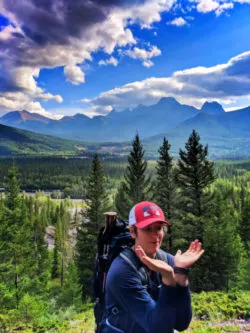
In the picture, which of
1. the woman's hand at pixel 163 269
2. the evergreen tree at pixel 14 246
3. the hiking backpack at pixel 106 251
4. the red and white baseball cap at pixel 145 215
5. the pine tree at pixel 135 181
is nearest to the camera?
the woman's hand at pixel 163 269

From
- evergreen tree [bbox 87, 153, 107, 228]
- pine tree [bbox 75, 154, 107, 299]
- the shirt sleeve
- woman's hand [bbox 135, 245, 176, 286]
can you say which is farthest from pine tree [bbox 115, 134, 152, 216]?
woman's hand [bbox 135, 245, 176, 286]

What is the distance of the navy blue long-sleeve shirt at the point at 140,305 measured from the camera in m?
2.46

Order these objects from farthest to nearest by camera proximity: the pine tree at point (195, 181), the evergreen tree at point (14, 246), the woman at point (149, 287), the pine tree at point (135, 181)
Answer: the pine tree at point (135, 181)
the evergreen tree at point (14, 246)
the pine tree at point (195, 181)
the woman at point (149, 287)

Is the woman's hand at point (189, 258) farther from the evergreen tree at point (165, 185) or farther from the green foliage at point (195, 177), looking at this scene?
the evergreen tree at point (165, 185)

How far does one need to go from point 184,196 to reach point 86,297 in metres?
16.1

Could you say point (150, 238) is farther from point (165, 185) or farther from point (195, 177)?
point (165, 185)

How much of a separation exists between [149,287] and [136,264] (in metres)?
0.33

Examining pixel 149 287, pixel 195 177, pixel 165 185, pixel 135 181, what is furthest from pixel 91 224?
pixel 149 287

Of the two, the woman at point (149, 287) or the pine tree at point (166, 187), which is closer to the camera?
the woman at point (149, 287)

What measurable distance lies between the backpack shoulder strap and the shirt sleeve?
5 cm

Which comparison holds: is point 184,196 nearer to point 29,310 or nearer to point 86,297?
point 29,310

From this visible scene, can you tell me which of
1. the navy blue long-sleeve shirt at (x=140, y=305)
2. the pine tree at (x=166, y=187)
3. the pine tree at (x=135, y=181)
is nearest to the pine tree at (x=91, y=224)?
the pine tree at (x=135, y=181)

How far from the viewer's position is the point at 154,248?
2965mm

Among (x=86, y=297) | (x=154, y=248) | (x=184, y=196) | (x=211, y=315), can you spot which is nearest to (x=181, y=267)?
(x=154, y=248)
